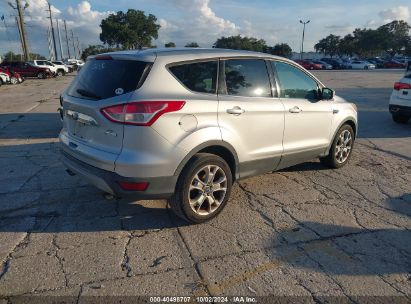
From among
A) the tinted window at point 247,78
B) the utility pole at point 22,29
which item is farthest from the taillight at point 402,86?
the utility pole at point 22,29

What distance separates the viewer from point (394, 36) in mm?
96000

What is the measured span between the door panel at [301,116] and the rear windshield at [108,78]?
1906 mm

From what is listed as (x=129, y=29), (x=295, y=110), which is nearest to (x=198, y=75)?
(x=295, y=110)

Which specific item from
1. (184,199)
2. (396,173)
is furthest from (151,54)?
Result: (396,173)

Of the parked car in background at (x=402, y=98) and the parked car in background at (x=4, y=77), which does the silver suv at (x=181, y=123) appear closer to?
the parked car in background at (x=402, y=98)

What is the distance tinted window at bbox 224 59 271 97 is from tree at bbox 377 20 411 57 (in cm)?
9863

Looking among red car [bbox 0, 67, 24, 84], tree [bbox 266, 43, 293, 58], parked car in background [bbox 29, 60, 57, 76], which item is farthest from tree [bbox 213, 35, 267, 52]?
red car [bbox 0, 67, 24, 84]

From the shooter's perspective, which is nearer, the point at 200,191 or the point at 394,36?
the point at 200,191

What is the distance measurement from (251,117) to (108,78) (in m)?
1.58

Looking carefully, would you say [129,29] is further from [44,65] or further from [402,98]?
[402,98]

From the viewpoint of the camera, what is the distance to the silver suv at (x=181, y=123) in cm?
324

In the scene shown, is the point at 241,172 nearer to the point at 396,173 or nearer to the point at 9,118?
the point at 396,173

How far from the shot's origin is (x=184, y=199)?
11.7 ft

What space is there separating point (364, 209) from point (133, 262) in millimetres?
2803
